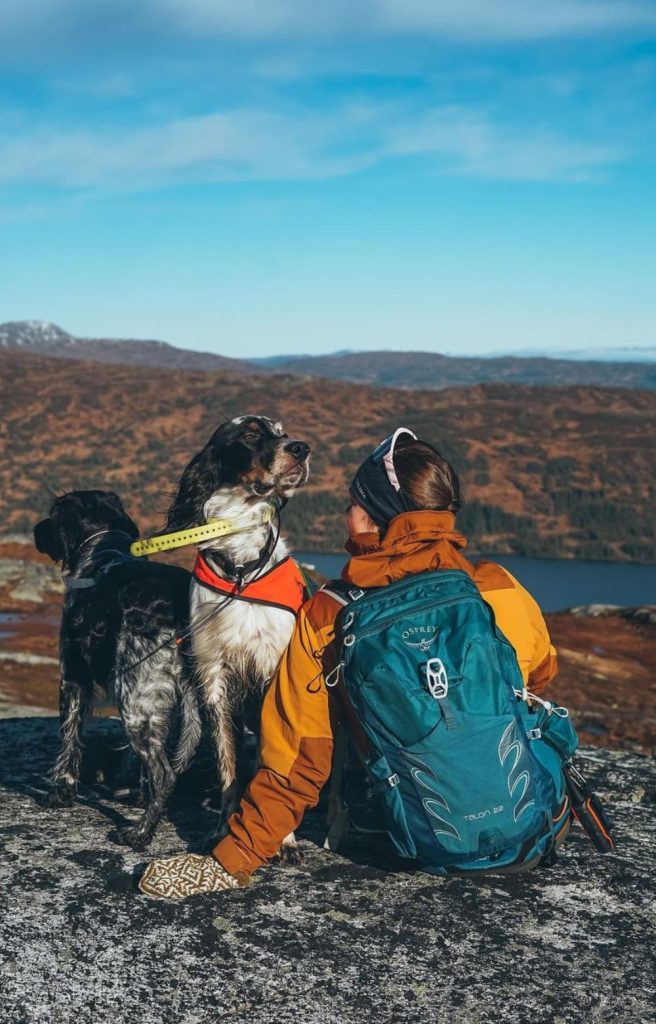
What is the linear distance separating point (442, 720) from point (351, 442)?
4226 inches

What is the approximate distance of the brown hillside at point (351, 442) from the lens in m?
91.1

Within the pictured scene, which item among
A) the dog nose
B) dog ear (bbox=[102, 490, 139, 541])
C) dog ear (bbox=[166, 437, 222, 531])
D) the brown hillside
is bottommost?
the brown hillside

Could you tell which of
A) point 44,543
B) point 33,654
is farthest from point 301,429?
point 44,543

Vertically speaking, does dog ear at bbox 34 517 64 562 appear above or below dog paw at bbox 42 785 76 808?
above

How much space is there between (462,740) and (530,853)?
2.53 ft

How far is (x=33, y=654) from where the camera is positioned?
23.5 metres

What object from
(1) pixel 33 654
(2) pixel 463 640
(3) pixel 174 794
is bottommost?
(1) pixel 33 654

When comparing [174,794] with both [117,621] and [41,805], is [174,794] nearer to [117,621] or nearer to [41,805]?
[41,805]

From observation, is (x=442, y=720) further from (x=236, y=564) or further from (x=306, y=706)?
(x=236, y=564)

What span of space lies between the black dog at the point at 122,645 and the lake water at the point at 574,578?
5252 centimetres

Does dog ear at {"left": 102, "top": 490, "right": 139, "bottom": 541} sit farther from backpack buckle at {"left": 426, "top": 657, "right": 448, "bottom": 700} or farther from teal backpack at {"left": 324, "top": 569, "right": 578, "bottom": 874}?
backpack buckle at {"left": 426, "top": 657, "right": 448, "bottom": 700}

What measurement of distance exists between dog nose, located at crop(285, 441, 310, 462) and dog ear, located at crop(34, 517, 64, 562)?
177 centimetres

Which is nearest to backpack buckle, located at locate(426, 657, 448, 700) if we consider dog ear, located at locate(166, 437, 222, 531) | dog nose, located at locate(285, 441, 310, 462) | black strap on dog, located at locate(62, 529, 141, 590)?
dog nose, located at locate(285, 441, 310, 462)

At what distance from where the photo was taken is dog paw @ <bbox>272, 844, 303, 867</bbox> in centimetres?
462
